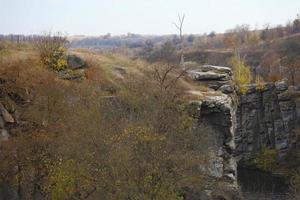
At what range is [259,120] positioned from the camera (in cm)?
6850

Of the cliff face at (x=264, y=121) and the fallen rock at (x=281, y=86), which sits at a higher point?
the fallen rock at (x=281, y=86)

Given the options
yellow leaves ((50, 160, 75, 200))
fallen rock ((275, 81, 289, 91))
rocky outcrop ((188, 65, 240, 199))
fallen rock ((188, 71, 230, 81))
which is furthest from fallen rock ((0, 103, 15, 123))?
fallen rock ((275, 81, 289, 91))

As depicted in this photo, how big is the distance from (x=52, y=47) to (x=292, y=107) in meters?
41.1

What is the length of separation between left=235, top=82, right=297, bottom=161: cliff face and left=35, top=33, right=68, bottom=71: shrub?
36.3m

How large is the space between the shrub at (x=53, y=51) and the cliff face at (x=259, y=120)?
1430 inches

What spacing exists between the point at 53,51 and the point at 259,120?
41.2 metres

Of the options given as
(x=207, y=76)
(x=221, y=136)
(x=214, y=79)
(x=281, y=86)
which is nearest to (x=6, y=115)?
(x=221, y=136)

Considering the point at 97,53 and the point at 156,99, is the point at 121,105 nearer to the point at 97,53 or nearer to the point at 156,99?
the point at 156,99

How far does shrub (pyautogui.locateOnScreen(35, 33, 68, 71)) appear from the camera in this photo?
114 feet

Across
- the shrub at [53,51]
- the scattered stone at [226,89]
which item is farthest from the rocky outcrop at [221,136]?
the shrub at [53,51]

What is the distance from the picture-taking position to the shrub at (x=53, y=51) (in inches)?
1369

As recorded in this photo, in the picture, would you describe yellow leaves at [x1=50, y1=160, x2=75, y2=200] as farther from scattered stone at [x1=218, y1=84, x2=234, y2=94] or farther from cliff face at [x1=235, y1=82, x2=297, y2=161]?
cliff face at [x1=235, y1=82, x2=297, y2=161]

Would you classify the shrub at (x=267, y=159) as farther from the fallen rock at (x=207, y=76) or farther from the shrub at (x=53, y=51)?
the shrub at (x=53, y=51)

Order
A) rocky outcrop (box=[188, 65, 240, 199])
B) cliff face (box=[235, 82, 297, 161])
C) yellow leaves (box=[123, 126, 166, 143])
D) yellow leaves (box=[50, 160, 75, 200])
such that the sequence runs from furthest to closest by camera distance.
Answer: cliff face (box=[235, 82, 297, 161])
rocky outcrop (box=[188, 65, 240, 199])
yellow leaves (box=[50, 160, 75, 200])
yellow leaves (box=[123, 126, 166, 143])
